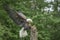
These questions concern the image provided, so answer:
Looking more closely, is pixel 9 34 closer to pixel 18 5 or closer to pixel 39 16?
pixel 18 5

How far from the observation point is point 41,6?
10234mm

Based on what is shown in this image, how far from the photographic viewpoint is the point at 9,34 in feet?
22.4

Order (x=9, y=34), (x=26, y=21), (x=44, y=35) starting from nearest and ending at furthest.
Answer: (x=26, y=21) → (x=9, y=34) → (x=44, y=35)

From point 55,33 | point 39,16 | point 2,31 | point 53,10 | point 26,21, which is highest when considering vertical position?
point 53,10

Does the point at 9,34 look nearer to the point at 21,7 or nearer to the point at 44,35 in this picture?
the point at 21,7

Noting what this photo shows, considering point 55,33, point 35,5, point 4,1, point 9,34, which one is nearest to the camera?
point 4,1

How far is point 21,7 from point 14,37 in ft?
3.03

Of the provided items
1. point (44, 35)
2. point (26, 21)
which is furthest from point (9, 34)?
point (26, 21)

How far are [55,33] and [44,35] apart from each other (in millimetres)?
3436

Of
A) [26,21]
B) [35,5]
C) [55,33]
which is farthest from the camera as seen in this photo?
[55,33]

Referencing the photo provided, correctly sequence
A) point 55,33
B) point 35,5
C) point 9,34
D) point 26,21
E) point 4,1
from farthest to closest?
1. point 55,33
2. point 35,5
3. point 9,34
4. point 4,1
5. point 26,21

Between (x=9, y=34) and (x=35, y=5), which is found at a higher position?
(x=35, y=5)

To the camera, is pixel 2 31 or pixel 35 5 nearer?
pixel 2 31

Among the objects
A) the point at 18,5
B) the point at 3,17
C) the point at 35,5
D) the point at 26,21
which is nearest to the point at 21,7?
the point at 18,5
